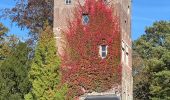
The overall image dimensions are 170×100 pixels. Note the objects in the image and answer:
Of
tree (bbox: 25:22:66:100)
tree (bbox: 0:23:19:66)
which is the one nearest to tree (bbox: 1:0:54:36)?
tree (bbox: 0:23:19:66)

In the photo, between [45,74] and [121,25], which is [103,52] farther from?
[45,74]

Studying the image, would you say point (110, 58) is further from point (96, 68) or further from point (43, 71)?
point (43, 71)

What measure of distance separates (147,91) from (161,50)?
1022cm

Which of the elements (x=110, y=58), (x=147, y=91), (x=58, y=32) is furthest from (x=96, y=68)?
(x=147, y=91)

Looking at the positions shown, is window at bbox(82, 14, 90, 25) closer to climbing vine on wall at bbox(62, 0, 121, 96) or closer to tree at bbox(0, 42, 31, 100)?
climbing vine on wall at bbox(62, 0, 121, 96)

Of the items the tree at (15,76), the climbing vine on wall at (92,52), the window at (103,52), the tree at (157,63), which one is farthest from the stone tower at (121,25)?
the tree at (157,63)

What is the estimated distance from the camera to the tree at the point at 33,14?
46969 millimetres

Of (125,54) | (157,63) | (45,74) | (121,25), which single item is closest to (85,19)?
(121,25)

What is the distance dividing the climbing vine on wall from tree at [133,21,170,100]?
1055 centimetres

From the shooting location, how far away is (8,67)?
3262cm

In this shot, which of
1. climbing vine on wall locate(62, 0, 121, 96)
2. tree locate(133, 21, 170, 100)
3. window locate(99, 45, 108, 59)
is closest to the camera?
climbing vine on wall locate(62, 0, 121, 96)

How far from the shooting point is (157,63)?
47000 millimetres

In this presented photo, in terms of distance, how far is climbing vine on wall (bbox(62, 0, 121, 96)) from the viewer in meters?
34.9

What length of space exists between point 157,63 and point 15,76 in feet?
61.2
